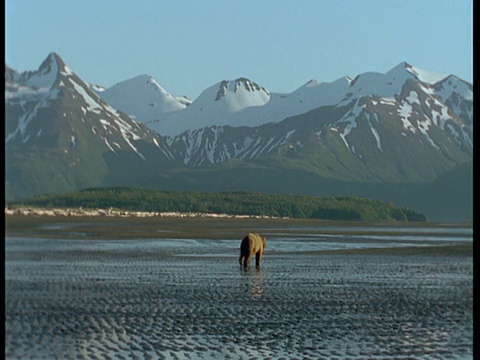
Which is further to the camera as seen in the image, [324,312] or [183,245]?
[183,245]

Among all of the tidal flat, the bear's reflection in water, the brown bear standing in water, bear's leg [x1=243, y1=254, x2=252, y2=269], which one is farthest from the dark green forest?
the bear's reflection in water

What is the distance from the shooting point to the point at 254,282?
3325 centimetres

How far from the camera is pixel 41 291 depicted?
28438 millimetres

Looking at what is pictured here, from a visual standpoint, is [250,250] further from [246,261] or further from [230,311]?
[230,311]

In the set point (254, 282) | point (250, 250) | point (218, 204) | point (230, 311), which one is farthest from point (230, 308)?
point (218, 204)

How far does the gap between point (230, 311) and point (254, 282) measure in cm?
841

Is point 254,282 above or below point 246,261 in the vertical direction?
below

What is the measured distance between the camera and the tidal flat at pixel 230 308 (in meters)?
19.2

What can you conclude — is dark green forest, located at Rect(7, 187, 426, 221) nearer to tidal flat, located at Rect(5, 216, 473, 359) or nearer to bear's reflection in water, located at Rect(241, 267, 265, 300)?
tidal flat, located at Rect(5, 216, 473, 359)

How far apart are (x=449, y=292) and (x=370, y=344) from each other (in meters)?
12.2

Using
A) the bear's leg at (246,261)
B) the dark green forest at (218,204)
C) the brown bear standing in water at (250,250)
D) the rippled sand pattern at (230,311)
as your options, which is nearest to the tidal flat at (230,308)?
the rippled sand pattern at (230,311)
